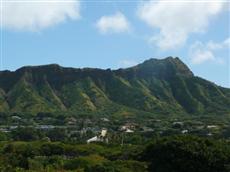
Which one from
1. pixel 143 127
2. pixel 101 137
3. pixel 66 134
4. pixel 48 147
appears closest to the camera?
pixel 48 147

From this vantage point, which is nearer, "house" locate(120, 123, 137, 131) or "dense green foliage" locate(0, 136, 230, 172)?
"dense green foliage" locate(0, 136, 230, 172)

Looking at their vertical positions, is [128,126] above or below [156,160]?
above

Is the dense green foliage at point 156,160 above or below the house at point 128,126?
below

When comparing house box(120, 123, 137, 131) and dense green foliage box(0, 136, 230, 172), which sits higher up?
house box(120, 123, 137, 131)

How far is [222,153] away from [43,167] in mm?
26268

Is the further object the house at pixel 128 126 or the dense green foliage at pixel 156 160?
the house at pixel 128 126

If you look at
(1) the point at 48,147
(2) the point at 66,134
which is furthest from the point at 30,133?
(1) the point at 48,147

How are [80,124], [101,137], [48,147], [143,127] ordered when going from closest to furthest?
[48,147]
[101,137]
[143,127]
[80,124]

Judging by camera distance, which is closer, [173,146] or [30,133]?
[173,146]

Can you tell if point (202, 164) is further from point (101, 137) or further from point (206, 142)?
point (101, 137)

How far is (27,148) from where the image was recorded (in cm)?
10356

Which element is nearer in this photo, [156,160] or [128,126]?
[156,160]

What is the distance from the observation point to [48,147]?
107 metres

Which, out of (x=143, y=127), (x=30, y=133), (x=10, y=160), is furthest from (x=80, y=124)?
(x=10, y=160)
